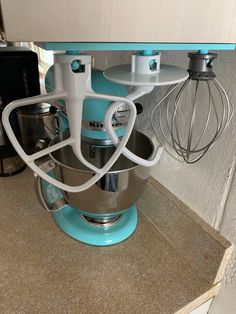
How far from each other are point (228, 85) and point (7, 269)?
0.54 m

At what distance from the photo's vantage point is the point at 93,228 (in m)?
0.62

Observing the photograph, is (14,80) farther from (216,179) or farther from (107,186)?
(216,179)

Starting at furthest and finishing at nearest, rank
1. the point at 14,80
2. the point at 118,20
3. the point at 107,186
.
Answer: the point at 14,80, the point at 107,186, the point at 118,20

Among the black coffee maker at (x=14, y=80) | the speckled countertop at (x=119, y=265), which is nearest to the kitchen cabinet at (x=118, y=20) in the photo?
the speckled countertop at (x=119, y=265)

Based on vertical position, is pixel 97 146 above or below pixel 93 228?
above

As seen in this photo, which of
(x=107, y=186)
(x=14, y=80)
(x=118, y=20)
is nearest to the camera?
(x=118, y=20)

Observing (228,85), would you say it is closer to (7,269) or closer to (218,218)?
(218,218)

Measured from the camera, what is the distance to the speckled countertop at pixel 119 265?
0.50m

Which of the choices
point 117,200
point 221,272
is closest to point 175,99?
point 117,200

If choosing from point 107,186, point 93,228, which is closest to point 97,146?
point 107,186

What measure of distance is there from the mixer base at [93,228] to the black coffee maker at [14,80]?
251mm

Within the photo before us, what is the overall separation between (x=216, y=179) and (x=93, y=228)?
29 cm

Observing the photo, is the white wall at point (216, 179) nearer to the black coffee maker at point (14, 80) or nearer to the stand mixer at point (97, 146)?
the stand mixer at point (97, 146)

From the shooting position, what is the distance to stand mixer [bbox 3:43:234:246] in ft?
1.14
